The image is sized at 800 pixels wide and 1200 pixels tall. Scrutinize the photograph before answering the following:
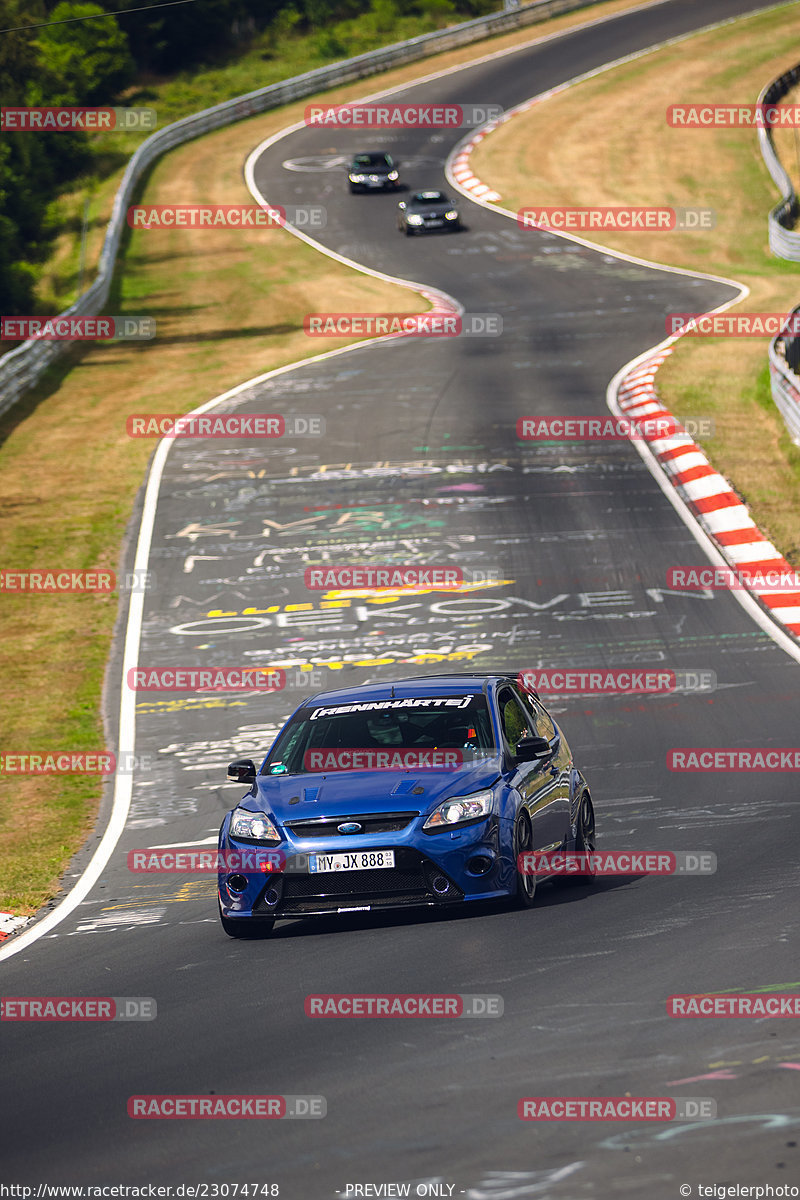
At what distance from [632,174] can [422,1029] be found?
55974mm

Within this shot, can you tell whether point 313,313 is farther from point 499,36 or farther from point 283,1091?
point 499,36

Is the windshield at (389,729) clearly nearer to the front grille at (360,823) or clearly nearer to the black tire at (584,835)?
the front grille at (360,823)

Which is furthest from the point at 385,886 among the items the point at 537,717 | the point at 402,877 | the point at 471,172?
the point at 471,172

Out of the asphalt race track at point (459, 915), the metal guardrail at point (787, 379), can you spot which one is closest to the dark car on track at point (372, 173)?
the asphalt race track at point (459, 915)

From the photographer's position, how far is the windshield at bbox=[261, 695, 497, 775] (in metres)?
10.7

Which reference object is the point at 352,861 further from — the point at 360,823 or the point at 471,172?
the point at 471,172

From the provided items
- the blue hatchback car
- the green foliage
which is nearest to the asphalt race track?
the blue hatchback car

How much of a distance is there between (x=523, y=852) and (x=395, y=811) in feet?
2.85

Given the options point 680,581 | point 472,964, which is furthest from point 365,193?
point 472,964

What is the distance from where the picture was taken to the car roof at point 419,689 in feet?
36.9

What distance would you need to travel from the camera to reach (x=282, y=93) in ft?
253

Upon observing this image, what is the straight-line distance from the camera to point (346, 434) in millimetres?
30953

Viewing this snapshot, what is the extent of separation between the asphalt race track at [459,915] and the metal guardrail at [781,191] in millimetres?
11345

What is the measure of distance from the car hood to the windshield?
1.10 ft
